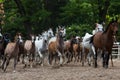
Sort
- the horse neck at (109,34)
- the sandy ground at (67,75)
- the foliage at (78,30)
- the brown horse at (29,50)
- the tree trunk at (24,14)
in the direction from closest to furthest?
the sandy ground at (67,75) < the horse neck at (109,34) < the brown horse at (29,50) < the foliage at (78,30) < the tree trunk at (24,14)

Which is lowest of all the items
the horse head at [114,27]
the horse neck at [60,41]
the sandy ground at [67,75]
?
the sandy ground at [67,75]

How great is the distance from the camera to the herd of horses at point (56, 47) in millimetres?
23109

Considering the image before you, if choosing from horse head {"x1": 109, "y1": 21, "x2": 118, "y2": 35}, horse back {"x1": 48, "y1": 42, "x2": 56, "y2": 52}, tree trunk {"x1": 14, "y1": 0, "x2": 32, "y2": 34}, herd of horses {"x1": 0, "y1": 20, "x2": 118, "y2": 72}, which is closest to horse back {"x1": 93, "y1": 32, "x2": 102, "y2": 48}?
herd of horses {"x1": 0, "y1": 20, "x2": 118, "y2": 72}

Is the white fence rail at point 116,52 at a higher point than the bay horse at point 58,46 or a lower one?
lower

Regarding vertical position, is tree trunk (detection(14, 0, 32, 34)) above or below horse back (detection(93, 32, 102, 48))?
above

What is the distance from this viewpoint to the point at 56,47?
87.7 ft

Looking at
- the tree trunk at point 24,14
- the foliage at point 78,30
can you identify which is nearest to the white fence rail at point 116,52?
the foliage at point 78,30

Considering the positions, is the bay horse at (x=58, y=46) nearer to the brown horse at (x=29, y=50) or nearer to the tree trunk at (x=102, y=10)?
the brown horse at (x=29, y=50)

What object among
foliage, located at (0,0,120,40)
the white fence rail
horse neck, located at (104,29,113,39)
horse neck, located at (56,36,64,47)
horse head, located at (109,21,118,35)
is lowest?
the white fence rail

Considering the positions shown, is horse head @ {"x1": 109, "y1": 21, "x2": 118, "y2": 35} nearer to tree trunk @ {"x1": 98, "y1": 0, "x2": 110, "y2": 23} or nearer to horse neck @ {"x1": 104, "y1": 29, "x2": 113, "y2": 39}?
horse neck @ {"x1": 104, "y1": 29, "x2": 113, "y2": 39}

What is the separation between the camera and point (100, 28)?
25.9m

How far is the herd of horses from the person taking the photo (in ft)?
75.8

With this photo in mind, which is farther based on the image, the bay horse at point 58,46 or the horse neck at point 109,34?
the bay horse at point 58,46

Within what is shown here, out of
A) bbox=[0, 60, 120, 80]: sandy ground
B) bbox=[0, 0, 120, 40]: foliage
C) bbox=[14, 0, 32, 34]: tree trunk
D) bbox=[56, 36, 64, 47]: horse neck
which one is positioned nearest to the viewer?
bbox=[0, 60, 120, 80]: sandy ground
